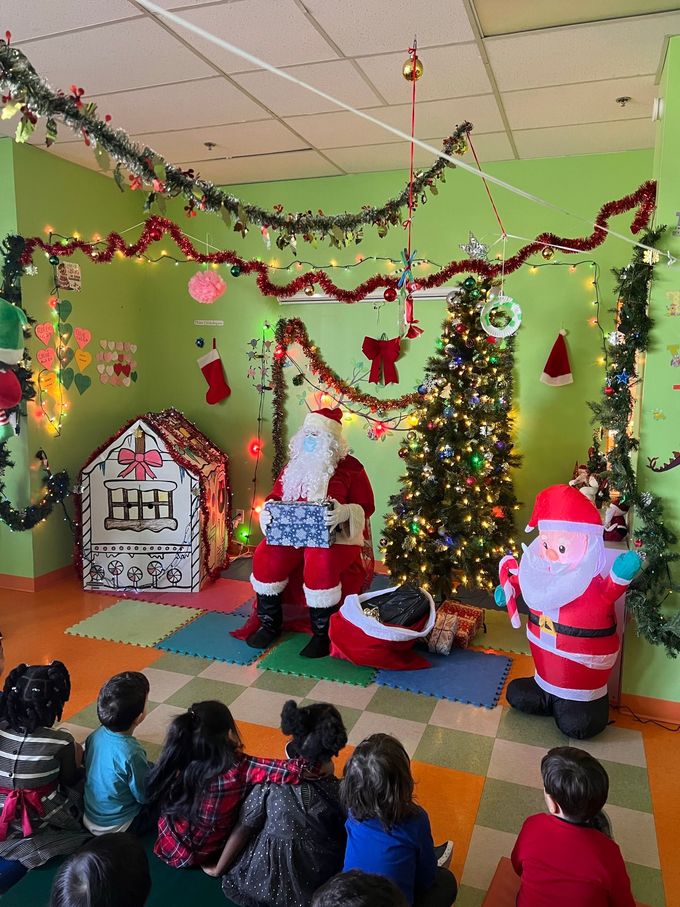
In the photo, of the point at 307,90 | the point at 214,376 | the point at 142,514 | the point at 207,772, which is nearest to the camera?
the point at 207,772

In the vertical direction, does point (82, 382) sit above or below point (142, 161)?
below

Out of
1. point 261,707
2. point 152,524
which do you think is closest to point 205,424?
point 152,524

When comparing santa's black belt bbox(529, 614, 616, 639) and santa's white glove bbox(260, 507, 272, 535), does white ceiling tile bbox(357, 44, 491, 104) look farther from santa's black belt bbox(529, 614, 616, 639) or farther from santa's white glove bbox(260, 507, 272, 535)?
santa's black belt bbox(529, 614, 616, 639)

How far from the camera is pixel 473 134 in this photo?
4.16 metres

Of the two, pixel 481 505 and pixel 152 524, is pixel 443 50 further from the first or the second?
pixel 152 524

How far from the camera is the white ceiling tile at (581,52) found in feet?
9.32

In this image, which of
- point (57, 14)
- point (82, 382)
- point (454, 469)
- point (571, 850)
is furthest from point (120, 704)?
point (82, 382)

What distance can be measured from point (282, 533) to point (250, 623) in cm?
63

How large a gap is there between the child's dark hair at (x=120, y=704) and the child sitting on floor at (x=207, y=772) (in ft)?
0.85

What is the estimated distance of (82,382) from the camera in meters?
5.12

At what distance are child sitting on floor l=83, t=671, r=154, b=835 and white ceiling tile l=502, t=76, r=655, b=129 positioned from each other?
11.3 ft

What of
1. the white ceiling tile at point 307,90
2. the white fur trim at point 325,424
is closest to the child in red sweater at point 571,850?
the white fur trim at point 325,424

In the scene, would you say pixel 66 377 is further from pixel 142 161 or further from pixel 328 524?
pixel 142 161

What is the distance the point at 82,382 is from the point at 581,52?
3.97m
